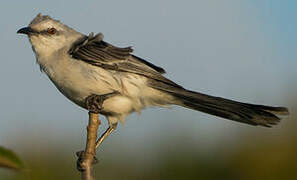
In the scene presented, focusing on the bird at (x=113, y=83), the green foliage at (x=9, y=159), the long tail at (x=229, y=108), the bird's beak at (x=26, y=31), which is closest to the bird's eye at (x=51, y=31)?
the bird at (x=113, y=83)

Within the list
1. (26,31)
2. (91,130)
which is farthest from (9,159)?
(26,31)

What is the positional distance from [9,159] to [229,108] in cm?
446

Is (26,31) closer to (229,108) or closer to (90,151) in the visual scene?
(229,108)

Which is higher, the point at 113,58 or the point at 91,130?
the point at 113,58

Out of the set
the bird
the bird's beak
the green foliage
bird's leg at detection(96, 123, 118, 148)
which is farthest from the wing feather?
the green foliage

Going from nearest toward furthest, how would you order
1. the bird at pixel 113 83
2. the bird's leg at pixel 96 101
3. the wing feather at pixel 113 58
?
the bird's leg at pixel 96 101 → the bird at pixel 113 83 → the wing feather at pixel 113 58

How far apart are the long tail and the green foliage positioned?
431cm

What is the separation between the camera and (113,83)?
6203 millimetres

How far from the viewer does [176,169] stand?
38.2ft

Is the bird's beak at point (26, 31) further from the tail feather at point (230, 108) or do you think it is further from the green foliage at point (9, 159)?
the green foliage at point (9, 159)

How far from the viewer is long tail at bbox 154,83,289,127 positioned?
234 inches

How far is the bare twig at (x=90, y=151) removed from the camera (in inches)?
145

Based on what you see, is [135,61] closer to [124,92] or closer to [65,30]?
[124,92]

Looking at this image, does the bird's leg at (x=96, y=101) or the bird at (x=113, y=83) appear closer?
the bird's leg at (x=96, y=101)
